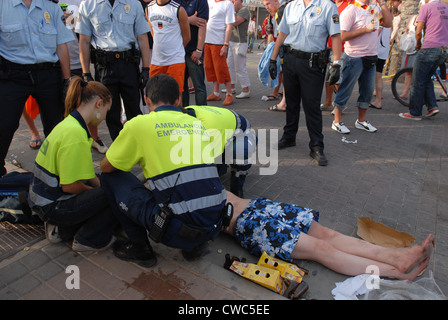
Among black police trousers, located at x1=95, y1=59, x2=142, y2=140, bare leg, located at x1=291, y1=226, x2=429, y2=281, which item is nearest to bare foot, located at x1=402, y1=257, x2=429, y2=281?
bare leg, located at x1=291, y1=226, x2=429, y2=281

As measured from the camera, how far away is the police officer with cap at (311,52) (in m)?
3.84

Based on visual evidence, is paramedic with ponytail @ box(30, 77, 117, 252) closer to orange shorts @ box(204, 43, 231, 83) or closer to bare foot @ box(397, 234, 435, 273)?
bare foot @ box(397, 234, 435, 273)

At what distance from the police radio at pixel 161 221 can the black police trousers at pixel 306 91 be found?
262 centimetres

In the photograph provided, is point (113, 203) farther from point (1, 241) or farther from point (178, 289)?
point (1, 241)

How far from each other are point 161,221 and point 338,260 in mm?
1277

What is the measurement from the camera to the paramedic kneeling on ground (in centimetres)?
200

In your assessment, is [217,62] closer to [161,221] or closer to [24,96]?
[24,96]

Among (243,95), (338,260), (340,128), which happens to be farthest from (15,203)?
(243,95)

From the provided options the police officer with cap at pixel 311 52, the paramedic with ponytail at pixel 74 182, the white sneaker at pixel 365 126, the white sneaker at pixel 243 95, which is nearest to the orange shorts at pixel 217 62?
the white sneaker at pixel 243 95

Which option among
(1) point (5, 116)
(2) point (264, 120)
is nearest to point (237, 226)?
(1) point (5, 116)

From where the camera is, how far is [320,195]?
3.42 m

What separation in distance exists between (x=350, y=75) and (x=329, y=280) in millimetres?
3777

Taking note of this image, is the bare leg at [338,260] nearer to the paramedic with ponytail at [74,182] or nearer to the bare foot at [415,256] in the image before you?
the bare foot at [415,256]

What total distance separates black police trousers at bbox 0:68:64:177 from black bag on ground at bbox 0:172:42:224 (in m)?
0.62
